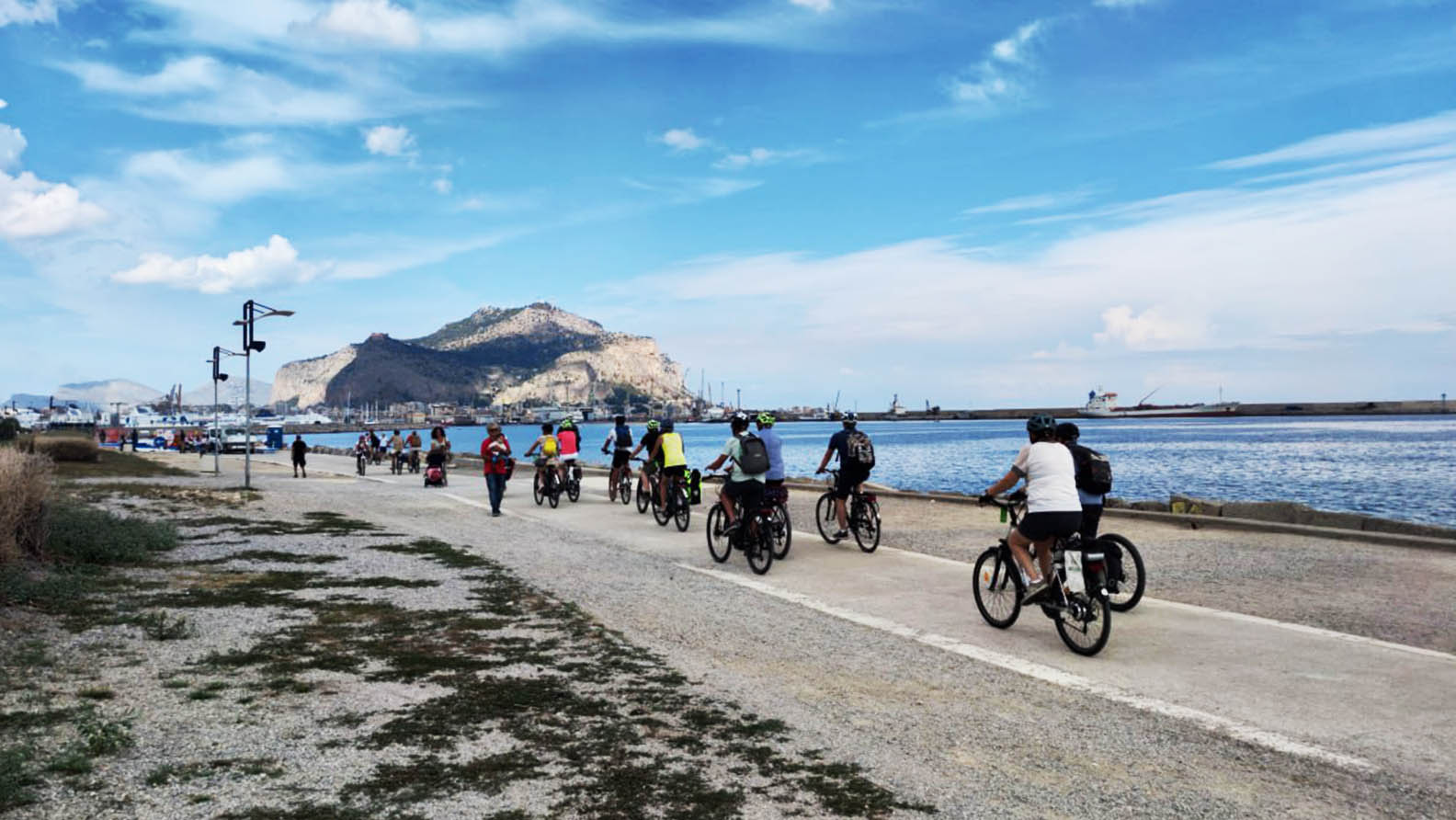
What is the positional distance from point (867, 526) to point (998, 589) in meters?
5.24

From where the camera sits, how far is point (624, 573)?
11.9 metres

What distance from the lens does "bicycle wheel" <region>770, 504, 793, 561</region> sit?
1257cm

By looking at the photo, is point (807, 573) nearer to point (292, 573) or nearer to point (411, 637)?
point (411, 637)

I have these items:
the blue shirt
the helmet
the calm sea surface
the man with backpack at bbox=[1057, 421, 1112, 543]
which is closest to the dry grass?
the blue shirt

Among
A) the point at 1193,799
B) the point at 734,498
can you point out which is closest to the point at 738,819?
the point at 1193,799

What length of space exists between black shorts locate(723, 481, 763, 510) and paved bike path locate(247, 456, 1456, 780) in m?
0.86

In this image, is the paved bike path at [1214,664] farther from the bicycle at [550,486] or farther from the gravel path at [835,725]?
the bicycle at [550,486]

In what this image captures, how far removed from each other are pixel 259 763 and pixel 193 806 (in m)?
0.53

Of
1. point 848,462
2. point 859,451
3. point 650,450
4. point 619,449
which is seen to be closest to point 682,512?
point 650,450

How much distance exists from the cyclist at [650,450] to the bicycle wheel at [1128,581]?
9584 mm

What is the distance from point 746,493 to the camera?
12.5 m

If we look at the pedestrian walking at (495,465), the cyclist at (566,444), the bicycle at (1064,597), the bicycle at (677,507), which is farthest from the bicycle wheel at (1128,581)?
the cyclist at (566,444)

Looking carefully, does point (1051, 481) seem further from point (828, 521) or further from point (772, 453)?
point (828, 521)

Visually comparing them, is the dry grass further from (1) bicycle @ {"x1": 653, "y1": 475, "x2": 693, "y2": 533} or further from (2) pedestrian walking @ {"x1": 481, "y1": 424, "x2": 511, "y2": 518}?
(1) bicycle @ {"x1": 653, "y1": 475, "x2": 693, "y2": 533}
